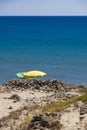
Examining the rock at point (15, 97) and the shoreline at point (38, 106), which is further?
the rock at point (15, 97)

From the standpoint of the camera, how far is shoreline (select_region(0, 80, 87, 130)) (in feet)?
68.9

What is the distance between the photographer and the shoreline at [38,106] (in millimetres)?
21000

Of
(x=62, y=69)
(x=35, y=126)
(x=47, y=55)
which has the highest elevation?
(x=47, y=55)

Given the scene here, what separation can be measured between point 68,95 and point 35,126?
14418 mm

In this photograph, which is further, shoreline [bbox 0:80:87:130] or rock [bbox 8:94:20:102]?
rock [bbox 8:94:20:102]

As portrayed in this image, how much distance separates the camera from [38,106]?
29.5 m

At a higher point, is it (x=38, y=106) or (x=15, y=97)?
(x=15, y=97)

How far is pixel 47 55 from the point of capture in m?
80.0

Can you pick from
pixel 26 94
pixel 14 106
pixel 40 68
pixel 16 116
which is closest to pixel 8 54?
pixel 40 68

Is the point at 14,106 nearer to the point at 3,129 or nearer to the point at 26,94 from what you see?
the point at 26,94

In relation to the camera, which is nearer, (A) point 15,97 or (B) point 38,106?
(B) point 38,106

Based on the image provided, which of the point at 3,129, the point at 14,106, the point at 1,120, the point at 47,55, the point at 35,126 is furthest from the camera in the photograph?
the point at 47,55

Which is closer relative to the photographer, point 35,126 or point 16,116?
point 35,126

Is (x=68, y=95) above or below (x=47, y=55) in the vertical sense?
below
